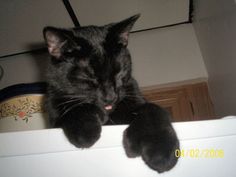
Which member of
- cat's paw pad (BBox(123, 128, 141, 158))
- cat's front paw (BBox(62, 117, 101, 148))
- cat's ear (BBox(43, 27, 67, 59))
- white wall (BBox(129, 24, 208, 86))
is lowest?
white wall (BBox(129, 24, 208, 86))

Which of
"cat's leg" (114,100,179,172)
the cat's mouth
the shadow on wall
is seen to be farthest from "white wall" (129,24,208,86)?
"cat's leg" (114,100,179,172)

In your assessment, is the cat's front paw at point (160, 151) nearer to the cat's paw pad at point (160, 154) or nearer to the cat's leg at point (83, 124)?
the cat's paw pad at point (160, 154)

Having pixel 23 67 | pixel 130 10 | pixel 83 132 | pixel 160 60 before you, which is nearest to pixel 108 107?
pixel 83 132

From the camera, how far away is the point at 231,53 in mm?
1066

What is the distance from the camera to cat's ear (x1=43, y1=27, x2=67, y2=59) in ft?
2.53

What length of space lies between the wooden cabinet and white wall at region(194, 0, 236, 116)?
0.08 metres

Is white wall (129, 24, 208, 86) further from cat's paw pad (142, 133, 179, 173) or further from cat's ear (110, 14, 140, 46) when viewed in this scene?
cat's paw pad (142, 133, 179, 173)

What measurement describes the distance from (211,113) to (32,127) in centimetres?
112

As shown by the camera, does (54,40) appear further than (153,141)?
Yes

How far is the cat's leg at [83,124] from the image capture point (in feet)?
1.97

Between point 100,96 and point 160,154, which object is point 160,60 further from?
point 160,154

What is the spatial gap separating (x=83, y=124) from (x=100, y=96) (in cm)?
12

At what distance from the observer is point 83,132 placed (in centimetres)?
64
